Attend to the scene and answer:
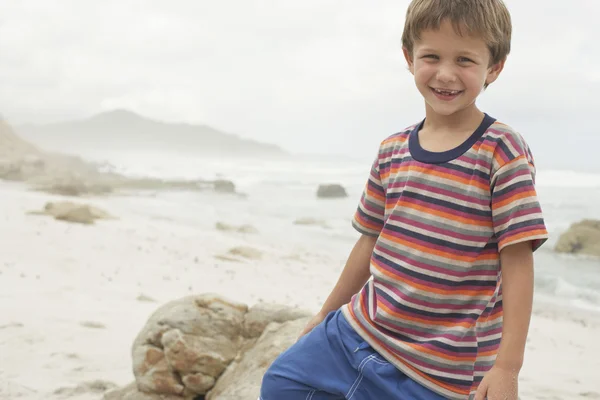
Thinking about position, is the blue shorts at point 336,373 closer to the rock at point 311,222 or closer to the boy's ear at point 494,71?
the boy's ear at point 494,71

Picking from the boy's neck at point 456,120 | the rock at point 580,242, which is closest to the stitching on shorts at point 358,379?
the boy's neck at point 456,120

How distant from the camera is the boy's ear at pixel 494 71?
170cm

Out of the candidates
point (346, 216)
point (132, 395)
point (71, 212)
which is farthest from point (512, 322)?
point (346, 216)

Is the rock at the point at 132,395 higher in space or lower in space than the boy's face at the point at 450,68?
lower

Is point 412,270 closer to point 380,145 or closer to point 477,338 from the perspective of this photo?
point 477,338

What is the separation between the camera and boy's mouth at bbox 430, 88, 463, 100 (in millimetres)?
1684

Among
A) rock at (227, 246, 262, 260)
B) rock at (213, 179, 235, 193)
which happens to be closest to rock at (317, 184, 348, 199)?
rock at (213, 179, 235, 193)

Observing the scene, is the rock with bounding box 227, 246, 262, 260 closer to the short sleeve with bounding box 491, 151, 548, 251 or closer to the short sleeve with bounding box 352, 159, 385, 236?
the short sleeve with bounding box 352, 159, 385, 236

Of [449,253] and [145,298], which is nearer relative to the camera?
[449,253]

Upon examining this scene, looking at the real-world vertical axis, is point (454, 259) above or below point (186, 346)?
above

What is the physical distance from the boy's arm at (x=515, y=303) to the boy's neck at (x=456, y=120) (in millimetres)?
370

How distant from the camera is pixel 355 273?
2016 mm

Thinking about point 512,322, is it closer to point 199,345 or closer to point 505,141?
point 505,141

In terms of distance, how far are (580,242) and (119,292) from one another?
34.8 feet
